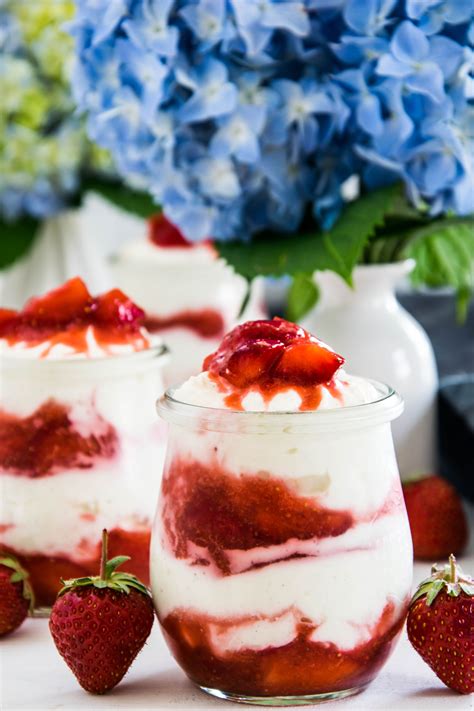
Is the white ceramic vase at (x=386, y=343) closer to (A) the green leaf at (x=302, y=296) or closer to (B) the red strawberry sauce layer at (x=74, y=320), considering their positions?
(A) the green leaf at (x=302, y=296)

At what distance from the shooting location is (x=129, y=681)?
0.89 m

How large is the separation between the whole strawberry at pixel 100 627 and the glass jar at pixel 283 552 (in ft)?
0.11

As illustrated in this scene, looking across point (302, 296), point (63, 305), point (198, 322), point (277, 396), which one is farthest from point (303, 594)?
point (198, 322)

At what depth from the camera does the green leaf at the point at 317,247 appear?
3.90 feet

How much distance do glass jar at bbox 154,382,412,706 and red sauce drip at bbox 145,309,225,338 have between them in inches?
27.4

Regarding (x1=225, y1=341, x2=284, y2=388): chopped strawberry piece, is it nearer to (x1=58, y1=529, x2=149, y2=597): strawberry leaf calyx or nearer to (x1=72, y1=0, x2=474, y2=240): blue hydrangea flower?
(x1=58, y1=529, x2=149, y2=597): strawberry leaf calyx

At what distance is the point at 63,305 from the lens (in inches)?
42.2

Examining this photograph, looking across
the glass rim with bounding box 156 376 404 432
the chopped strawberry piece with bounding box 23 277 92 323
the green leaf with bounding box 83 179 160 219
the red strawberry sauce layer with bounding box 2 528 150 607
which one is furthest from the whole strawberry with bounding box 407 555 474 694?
the green leaf with bounding box 83 179 160 219

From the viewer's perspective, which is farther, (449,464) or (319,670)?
(449,464)

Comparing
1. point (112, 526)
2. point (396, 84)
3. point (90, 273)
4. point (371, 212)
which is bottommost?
point (90, 273)

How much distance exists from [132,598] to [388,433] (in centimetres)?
22

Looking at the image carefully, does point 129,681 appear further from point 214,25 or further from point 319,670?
point 214,25

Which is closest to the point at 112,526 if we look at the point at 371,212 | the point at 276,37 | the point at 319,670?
the point at 319,670

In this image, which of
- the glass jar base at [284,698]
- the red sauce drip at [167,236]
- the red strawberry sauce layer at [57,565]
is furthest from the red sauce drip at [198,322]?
the glass jar base at [284,698]
